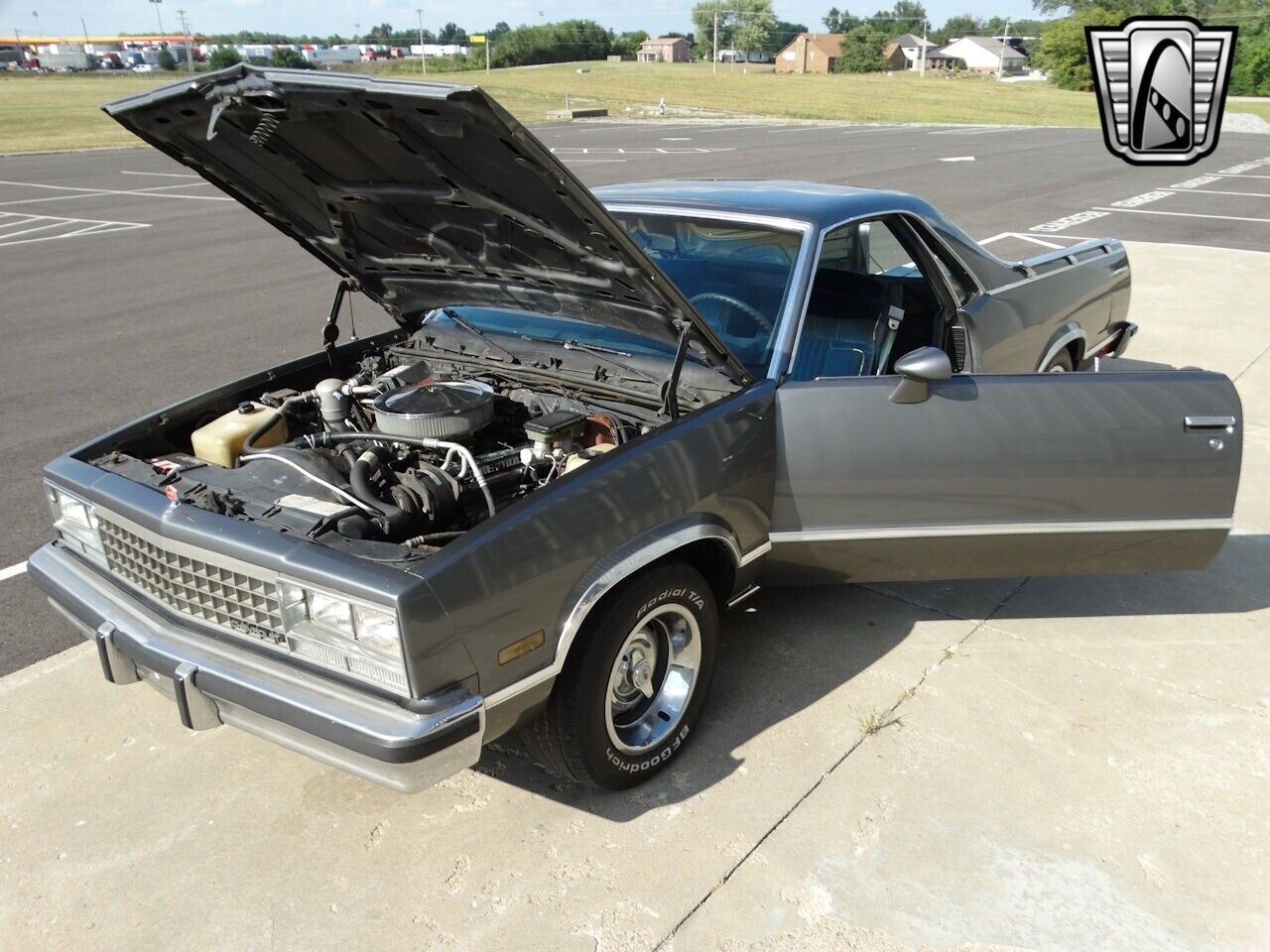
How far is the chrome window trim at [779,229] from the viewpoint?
3.46m

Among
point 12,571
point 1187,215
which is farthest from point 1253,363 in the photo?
point 1187,215

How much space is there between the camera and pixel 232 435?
353 centimetres

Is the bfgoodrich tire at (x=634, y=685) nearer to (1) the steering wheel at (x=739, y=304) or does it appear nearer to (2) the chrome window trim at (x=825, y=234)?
(2) the chrome window trim at (x=825, y=234)

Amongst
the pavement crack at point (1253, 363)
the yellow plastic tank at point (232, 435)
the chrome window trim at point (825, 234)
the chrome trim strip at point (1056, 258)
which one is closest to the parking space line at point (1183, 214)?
the pavement crack at point (1253, 363)

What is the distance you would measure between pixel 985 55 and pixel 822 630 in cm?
12410

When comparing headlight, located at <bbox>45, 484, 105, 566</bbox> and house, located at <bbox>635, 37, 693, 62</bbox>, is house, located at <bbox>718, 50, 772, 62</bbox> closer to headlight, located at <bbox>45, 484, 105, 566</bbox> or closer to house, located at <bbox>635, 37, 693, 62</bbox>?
house, located at <bbox>635, 37, 693, 62</bbox>

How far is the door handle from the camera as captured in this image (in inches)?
140

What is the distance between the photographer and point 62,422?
639cm

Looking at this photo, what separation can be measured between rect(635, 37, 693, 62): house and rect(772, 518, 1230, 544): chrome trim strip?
108 metres

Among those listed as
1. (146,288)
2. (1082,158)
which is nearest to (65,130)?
(146,288)

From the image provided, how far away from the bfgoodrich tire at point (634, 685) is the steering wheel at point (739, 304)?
960 millimetres

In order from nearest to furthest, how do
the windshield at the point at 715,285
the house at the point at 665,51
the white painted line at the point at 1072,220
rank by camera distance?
the windshield at the point at 715,285 < the white painted line at the point at 1072,220 < the house at the point at 665,51

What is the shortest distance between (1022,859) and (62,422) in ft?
19.5

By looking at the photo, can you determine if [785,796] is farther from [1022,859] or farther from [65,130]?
[65,130]
